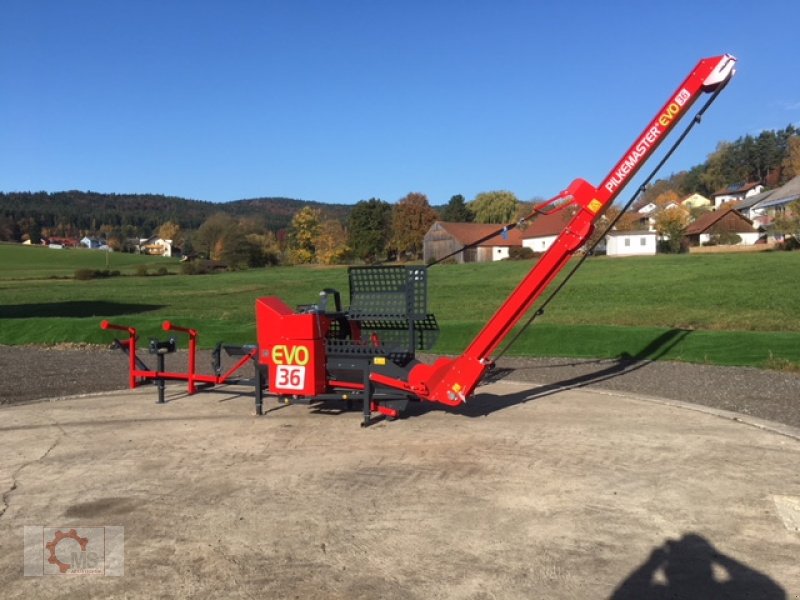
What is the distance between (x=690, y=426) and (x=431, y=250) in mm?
79259

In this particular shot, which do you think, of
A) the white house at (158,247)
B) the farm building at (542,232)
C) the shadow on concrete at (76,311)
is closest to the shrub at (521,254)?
the farm building at (542,232)

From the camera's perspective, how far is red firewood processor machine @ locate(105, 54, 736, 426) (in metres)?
7.24

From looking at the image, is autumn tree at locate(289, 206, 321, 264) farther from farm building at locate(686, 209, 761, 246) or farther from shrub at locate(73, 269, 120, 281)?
farm building at locate(686, 209, 761, 246)

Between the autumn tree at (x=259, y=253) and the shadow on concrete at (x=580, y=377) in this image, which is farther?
the autumn tree at (x=259, y=253)

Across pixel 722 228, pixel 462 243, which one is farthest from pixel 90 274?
pixel 722 228

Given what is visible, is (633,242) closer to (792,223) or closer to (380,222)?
(792,223)

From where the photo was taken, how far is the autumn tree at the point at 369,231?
94625mm

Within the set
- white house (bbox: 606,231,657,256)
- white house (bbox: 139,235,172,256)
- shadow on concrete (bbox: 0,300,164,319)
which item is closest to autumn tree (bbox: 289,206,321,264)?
white house (bbox: 606,231,657,256)

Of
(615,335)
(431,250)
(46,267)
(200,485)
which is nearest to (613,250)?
(431,250)

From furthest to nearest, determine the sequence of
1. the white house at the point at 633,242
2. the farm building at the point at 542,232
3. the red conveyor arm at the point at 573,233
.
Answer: the farm building at the point at 542,232, the white house at the point at 633,242, the red conveyor arm at the point at 573,233

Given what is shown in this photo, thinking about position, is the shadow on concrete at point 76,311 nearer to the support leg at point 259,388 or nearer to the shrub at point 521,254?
the support leg at point 259,388

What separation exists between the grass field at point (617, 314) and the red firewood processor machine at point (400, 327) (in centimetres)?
681

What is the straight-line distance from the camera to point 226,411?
9.02 meters

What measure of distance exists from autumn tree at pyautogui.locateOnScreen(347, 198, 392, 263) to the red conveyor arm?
85.9m
